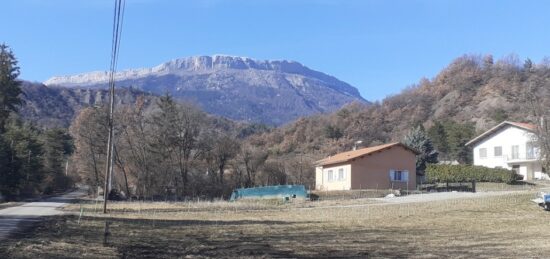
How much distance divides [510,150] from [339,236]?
197 ft

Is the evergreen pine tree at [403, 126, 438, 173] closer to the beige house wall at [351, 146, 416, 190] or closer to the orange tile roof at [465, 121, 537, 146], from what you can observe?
the orange tile roof at [465, 121, 537, 146]

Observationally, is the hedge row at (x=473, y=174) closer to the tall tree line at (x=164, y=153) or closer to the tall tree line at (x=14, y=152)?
the tall tree line at (x=164, y=153)

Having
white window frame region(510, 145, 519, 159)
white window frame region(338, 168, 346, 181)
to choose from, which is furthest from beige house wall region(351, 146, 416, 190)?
white window frame region(510, 145, 519, 159)

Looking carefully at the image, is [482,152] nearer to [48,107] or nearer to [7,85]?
[7,85]

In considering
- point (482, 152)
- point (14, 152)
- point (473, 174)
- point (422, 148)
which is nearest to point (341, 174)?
point (473, 174)

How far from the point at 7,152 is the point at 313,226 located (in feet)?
147

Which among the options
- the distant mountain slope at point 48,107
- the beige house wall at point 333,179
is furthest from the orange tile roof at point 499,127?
the distant mountain slope at point 48,107

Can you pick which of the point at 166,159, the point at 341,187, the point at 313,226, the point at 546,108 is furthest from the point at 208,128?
the point at 313,226

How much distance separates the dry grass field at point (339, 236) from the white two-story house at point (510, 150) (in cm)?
4113

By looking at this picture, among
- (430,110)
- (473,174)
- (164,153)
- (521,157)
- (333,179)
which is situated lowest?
(333,179)

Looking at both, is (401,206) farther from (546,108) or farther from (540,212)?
(546,108)

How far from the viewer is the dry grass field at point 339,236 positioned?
1559cm

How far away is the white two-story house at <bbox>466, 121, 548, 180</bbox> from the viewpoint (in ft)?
236

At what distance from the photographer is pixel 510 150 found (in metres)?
75.1
